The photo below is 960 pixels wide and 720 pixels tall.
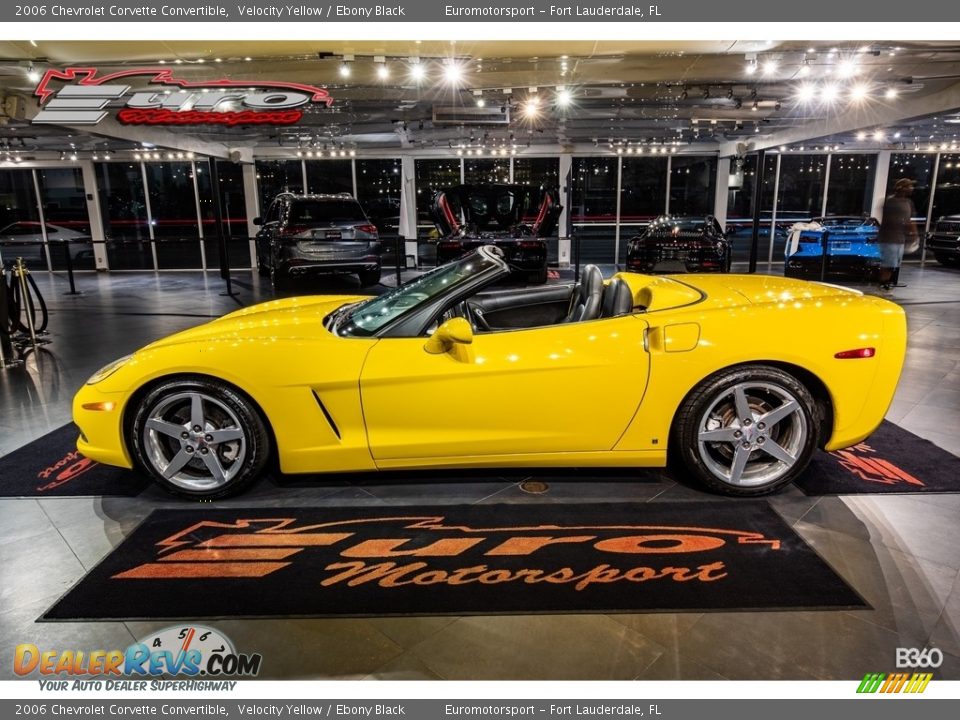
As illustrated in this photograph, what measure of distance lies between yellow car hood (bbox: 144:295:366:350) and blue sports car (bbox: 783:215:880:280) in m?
9.68

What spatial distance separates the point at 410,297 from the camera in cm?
338

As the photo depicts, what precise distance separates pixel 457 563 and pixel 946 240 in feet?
52.3

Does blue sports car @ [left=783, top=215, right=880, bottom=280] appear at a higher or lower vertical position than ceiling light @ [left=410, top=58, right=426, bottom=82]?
lower

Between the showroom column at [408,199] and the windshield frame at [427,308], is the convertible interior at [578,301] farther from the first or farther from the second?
the showroom column at [408,199]

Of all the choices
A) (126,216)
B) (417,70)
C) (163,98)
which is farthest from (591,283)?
(126,216)

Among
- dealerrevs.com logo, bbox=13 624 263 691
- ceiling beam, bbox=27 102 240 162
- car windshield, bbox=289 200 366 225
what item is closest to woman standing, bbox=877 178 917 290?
car windshield, bbox=289 200 366 225

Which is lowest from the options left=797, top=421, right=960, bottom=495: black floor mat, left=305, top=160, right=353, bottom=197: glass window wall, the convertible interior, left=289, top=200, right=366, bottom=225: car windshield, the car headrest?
left=797, top=421, right=960, bottom=495: black floor mat

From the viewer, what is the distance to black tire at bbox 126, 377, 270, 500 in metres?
3.08

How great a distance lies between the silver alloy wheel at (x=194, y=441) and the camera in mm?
3102

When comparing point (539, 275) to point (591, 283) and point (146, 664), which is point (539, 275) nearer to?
point (591, 283)

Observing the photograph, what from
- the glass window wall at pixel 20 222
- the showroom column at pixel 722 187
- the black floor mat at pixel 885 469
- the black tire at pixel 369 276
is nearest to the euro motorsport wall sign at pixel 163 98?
the black tire at pixel 369 276

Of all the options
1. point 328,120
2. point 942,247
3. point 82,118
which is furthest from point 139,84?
point 942,247

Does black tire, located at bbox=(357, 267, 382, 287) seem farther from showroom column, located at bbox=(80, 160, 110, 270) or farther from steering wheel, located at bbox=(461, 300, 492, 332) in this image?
showroom column, located at bbox=(80, 160, 110, 270)
